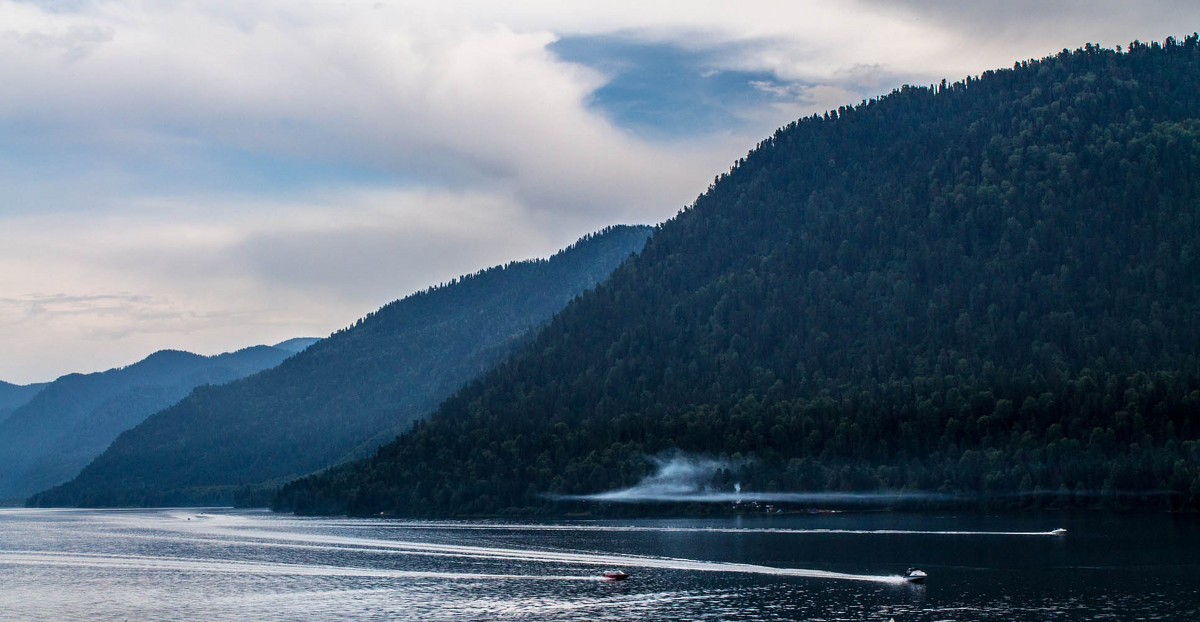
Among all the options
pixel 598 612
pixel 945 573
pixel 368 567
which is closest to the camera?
pixel 598 612

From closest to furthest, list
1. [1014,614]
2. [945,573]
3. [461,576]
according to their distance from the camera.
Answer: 1. [1014,614]
2. [945,573]
3. [461,576]

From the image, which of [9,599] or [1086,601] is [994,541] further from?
[9,599]

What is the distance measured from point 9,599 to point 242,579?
1196 inches

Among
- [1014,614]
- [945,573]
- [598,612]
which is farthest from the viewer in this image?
[945,573]

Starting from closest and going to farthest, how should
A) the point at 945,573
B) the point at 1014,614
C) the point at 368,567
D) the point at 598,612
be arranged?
the point at 1014,614 < the point at 598,612 < the point at 945,573 < the point at 368,567

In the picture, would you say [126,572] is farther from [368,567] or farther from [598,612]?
[598,612]

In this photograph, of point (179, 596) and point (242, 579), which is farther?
Result: point (242, 579)

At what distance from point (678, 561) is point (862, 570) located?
101 feet

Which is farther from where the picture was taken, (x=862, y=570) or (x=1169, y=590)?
(x=862, y=570)

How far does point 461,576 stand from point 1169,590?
298 ft

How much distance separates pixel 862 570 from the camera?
16775cm

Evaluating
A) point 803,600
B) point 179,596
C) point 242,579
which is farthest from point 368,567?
point 803,600

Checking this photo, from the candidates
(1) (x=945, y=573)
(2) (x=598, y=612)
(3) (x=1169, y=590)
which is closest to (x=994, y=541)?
(1) (x=945, y=573)

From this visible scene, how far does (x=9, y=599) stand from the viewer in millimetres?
164125
